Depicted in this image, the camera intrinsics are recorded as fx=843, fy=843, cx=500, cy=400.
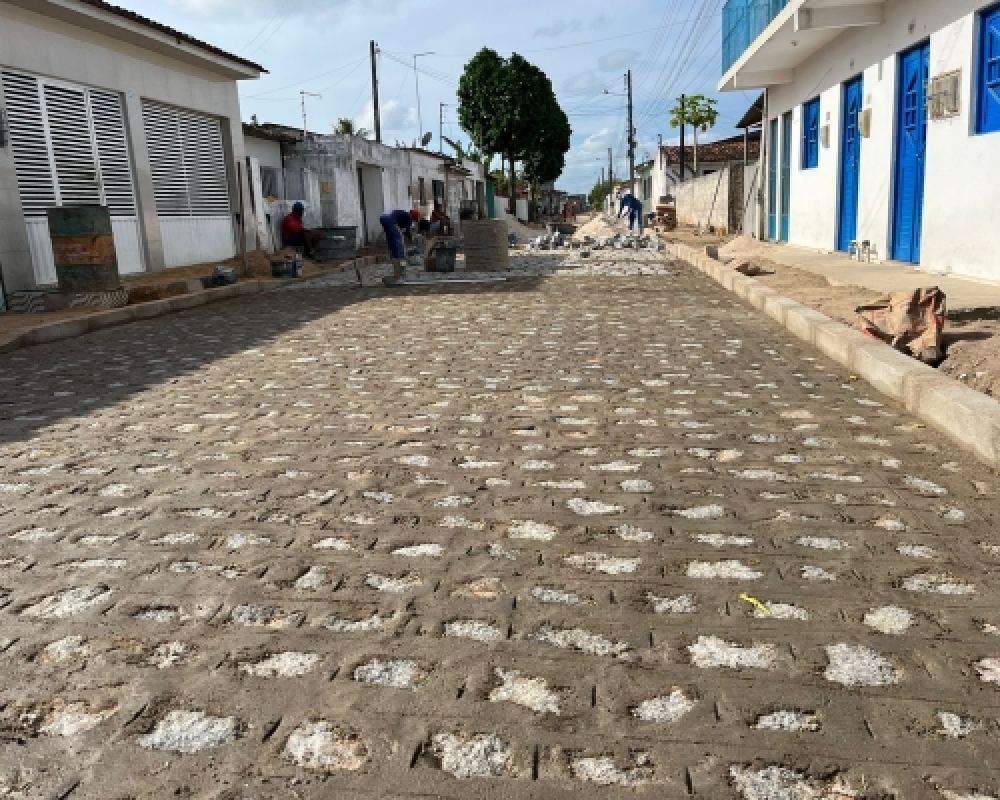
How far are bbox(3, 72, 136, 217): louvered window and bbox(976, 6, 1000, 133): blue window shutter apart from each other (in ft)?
39.6

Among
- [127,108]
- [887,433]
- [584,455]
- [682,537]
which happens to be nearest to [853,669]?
[682,537]

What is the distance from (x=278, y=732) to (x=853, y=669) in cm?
146

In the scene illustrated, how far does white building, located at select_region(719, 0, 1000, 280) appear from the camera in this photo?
9.35 m

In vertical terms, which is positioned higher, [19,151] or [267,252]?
[19,151]

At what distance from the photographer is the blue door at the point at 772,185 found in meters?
20.4

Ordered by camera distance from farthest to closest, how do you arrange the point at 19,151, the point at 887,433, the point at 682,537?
the point at 19,151 → the point at 887,433 → the point at 682,537

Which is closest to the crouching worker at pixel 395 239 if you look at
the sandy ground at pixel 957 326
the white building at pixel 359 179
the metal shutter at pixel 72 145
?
the metal shutter at pixel 72 145

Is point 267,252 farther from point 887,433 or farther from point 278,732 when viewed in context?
point 278,732

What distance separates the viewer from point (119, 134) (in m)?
13.9

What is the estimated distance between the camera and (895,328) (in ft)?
20.5

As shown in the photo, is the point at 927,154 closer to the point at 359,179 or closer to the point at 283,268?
the point at 283,268

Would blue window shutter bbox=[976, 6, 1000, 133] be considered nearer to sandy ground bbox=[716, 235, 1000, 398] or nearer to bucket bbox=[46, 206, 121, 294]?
sandy ground bbox=[716, 235, 1000, 398]

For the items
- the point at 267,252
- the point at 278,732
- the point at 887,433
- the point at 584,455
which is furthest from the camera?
the point at 267,252

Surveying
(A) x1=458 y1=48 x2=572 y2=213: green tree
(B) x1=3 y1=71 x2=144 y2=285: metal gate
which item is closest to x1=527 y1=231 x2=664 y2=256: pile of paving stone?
(B) x1=3 y1=71 x2=144 y2=285: metal gate
